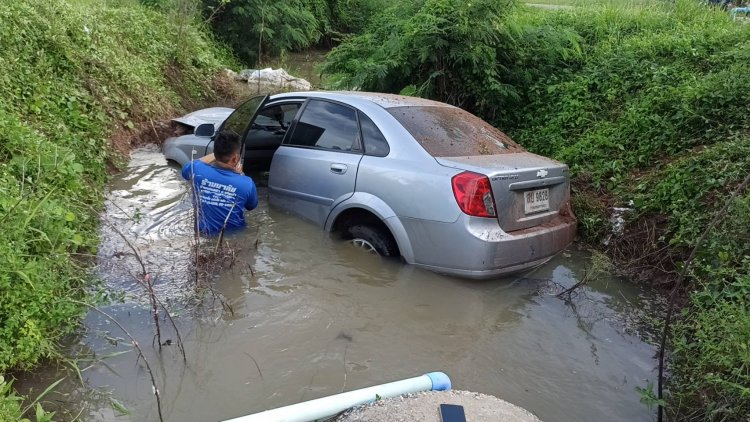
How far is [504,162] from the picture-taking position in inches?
180

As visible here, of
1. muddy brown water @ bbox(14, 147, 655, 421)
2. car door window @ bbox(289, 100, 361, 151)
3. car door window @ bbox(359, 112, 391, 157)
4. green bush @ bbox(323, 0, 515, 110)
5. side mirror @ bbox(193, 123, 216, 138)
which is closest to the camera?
muddy brown water @ bbox(14, 147, 655, 421)

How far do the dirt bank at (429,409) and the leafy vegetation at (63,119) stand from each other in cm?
163

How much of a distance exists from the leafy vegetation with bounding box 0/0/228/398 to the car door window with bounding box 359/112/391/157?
2227mm

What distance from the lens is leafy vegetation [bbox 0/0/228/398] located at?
11.1ft

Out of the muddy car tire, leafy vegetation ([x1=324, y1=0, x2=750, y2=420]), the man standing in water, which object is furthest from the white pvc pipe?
the man standing in water

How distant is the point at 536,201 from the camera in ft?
15.1

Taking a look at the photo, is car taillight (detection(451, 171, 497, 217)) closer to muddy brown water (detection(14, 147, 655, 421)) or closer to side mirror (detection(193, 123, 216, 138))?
muddy brown water (detection(14, 147, 655, 421))

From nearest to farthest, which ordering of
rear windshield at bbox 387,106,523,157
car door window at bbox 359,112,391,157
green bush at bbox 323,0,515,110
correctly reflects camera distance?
rear windshield at bbox 387,106,523,157 → car door window at bbox 359,112,391,157 → green bush at bbox 323,0,515,110

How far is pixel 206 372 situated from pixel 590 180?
4.61m

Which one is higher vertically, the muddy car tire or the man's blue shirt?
the man's blue shirt

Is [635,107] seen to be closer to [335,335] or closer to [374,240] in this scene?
[374,240]

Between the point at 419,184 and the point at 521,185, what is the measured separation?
0.77 meters

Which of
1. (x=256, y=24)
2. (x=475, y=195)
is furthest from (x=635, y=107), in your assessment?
(x=256, y=24)

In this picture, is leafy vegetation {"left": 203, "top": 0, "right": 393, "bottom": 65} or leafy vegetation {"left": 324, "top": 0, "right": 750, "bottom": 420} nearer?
→ leafy vegetation {"left": 324, "top": 0, "right": 750, "bottom": 420}
